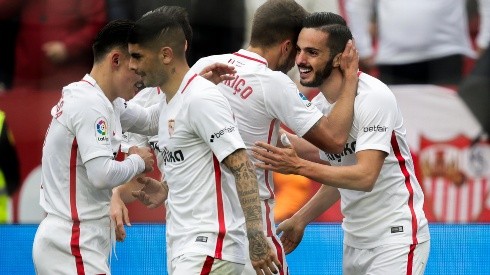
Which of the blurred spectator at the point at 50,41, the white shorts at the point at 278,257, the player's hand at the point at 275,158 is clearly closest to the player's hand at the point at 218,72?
the player's hand at the point at 275,158

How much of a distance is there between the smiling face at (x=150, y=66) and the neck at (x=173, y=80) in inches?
0.9

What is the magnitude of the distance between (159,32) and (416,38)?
375 centimetres

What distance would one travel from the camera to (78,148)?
566 centimetres

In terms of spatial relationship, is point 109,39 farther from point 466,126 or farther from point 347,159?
point 466,126

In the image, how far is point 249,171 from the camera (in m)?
5.15

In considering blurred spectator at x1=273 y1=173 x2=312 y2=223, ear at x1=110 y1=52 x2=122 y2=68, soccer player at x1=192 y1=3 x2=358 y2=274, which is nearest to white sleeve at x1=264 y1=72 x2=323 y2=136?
soccer player at x1=192 y1=3 x2=358 y2=274

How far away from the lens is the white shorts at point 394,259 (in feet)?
18.6

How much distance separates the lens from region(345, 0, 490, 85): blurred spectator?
8820 mm

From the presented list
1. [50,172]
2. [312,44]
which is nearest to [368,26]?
[312,44]

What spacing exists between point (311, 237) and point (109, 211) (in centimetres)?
173

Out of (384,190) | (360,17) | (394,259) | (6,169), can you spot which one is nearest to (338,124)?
(384,190)

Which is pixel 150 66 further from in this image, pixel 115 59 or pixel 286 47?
pixel 286 47

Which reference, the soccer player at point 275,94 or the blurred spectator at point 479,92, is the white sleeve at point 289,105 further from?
the blurred spectator at point 479,92

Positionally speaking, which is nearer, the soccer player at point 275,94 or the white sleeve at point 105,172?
the white sleeve at point 105,172
